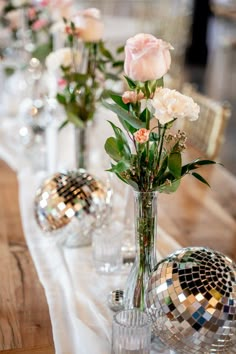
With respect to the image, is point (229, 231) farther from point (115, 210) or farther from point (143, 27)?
point (143, 27)

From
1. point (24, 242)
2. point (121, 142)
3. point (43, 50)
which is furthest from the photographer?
point (43, 50)

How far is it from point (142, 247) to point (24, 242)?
479 mm

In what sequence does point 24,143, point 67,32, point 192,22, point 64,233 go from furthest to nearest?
1. point 192,22
2. point 24,143
3. point 67,32
4. point 64,233

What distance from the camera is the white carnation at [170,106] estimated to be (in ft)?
3.01

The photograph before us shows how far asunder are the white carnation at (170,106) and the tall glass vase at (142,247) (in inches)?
5.6

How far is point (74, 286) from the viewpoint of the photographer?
1.23 metres

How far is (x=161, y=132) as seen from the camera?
3.19 ft

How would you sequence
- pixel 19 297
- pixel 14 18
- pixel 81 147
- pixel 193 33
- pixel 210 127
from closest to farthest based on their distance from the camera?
1. pixel 19 297
2. pixel 81 147
3. pixel 210 127
4. pixel 14 18
5. pixel 193 33

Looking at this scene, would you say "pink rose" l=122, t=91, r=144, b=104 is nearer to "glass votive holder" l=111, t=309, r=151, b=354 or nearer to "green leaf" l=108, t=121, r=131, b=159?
"green leaf" l=108, t=121, r=131, b=159

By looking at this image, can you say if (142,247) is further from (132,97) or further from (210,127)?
(210,127)

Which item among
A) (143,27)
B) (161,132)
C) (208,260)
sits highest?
(161,132)

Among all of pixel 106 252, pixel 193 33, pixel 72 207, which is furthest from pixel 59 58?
pixel 193 33

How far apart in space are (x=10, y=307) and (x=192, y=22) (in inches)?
238

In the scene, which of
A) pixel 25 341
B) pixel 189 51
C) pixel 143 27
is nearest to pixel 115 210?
pixel 25 341
